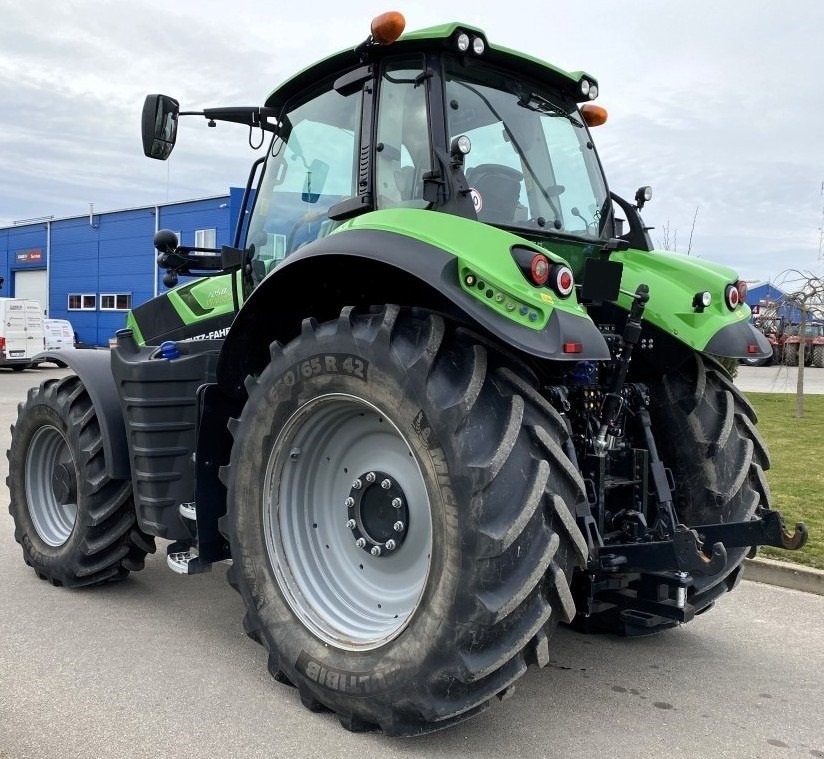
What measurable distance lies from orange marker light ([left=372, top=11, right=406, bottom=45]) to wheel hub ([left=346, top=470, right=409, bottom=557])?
5.91ft

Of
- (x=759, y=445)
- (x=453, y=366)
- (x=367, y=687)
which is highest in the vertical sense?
(x=453, y=366)

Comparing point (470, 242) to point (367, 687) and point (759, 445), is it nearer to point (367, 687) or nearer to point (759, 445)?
point (367, 687)

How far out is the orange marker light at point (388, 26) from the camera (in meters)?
3.37

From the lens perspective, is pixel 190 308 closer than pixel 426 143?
No

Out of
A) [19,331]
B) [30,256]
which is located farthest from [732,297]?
[30,256]

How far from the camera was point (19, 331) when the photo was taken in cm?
2506

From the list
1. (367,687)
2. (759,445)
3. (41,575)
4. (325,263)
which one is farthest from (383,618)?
(41,575)

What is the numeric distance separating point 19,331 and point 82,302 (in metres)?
15.2

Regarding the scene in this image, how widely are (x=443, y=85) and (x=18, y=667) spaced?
3.24 metres

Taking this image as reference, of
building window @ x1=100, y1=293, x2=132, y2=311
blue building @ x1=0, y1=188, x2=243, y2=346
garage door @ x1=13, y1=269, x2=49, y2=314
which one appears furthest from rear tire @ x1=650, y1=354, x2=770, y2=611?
garage door @ x1=13, y1=269, x2=49, y2=314

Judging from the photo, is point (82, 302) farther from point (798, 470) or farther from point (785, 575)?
point (785, 575)

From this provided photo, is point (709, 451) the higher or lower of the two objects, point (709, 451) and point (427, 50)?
the lower

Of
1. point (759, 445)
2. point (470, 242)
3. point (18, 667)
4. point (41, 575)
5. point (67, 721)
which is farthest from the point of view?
point (41, 575)

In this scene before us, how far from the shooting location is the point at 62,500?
4.91 m
